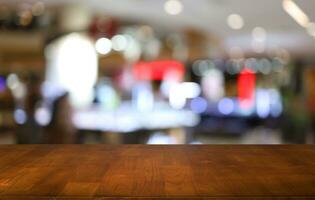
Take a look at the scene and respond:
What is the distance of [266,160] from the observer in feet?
5.04

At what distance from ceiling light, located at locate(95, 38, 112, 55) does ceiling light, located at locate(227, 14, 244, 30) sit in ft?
7.44

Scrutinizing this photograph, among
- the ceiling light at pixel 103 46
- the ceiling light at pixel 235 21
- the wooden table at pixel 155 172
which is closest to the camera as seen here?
the wooden table at pixel 155 172

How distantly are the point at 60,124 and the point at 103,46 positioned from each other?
130 inches

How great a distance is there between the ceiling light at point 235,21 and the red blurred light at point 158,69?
3198mm

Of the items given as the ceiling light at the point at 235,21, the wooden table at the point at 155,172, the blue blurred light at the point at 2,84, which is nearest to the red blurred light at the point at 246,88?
the ceiling light at the point at 235,21

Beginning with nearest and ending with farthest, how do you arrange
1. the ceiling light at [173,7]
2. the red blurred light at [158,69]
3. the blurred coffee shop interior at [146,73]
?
the blurred coffee shop interior at [146,73] → the ceiling light at [173,7] → the red blurred light at [158,69]

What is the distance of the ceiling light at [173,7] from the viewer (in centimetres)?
733

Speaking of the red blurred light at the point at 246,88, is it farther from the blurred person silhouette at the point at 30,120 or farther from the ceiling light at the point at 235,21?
the blurred person silhouette at the point at 30,120

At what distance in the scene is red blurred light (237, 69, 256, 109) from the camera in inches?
520

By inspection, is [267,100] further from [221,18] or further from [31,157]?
[31,157]

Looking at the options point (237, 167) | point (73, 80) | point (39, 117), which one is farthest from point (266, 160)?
point (73, 80)

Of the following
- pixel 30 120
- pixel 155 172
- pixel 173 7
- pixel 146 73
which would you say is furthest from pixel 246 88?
pixel 155 172

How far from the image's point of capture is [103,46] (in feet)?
28.5

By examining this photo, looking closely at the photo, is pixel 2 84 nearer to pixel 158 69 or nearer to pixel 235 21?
pixel 158 69
